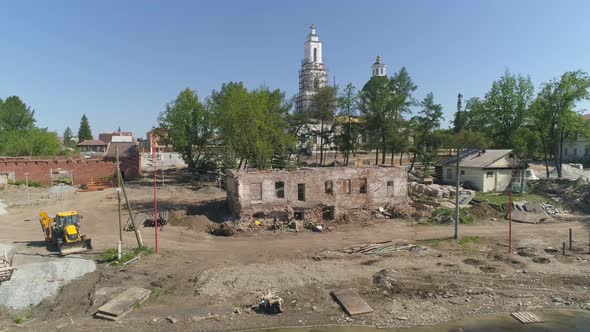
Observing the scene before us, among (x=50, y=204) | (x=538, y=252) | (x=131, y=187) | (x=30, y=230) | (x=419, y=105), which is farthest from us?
(x=419, y=105)

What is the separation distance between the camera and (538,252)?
899 inches

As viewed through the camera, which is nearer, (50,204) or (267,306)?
(267,306)

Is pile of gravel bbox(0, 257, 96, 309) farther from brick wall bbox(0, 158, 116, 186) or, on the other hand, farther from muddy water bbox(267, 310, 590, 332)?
brick wall bbox(0, 158, 116, 186)

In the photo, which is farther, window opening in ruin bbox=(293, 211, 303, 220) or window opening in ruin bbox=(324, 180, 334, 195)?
window opening in ruin bbox=(324, 180, 334, 195)

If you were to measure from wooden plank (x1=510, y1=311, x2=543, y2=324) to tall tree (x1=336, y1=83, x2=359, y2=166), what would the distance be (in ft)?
117

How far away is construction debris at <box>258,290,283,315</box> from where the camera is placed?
1548cm

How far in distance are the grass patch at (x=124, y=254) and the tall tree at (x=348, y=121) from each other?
3353 cm

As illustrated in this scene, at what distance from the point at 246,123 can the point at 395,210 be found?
50.4 feet

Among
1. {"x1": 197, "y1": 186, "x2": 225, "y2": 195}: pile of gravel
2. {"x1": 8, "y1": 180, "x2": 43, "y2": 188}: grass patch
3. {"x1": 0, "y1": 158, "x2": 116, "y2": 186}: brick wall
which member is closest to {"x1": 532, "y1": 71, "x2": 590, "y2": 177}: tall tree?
{"x1": 197, "y1": 186, "x2": 225, "y2": 195}: pile of gravel

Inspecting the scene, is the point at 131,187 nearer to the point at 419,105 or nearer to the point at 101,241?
the point at 101,241

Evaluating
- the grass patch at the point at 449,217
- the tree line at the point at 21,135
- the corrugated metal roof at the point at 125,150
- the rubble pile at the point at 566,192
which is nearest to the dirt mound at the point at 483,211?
the grass patch at the point at 449,217

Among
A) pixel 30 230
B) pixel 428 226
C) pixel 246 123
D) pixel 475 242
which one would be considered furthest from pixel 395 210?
pixel 30 230

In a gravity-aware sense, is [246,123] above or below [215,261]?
above

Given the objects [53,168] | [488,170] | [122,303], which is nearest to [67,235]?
[122,303]
